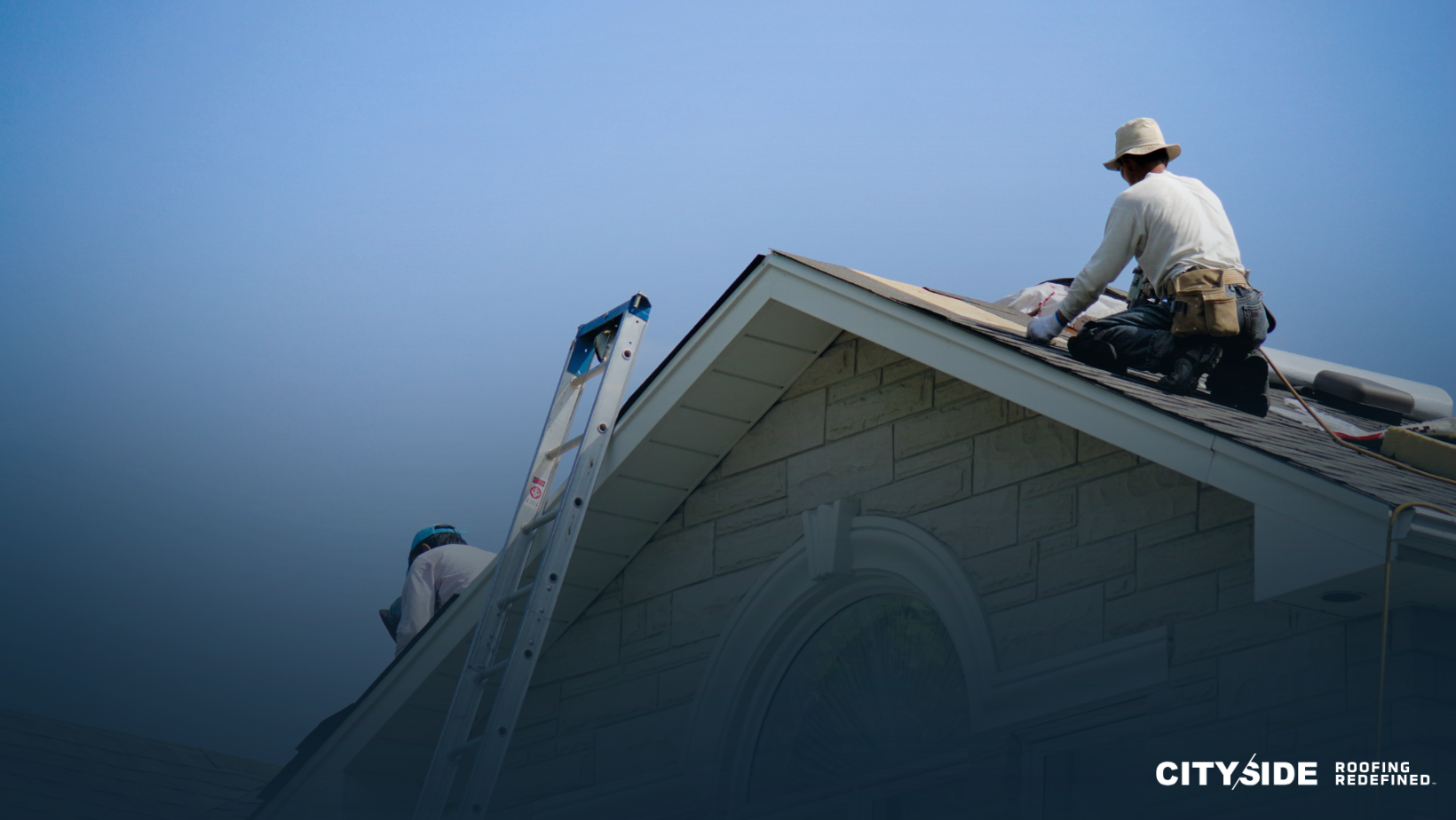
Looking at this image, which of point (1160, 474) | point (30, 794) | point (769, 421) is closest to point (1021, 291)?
point (769, 421)

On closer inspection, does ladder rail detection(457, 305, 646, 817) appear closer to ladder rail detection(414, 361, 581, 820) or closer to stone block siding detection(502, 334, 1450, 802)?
ladder rail detection(414, 361, 581, 820)

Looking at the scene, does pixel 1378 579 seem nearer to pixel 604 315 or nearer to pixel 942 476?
pixel 942 476

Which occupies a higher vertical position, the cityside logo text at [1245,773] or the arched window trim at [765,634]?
the arched window trim at [765,634]

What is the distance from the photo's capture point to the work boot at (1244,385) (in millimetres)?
4949

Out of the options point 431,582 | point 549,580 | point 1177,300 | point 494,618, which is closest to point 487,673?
point 494,618

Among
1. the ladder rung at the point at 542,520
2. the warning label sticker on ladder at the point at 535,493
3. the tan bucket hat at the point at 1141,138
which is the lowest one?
the ladder rung at the point at 542,520

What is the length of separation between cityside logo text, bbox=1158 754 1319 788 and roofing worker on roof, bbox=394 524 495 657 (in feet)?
15.3

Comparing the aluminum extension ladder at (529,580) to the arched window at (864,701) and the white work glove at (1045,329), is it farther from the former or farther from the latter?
the white work glove at (1045,329)

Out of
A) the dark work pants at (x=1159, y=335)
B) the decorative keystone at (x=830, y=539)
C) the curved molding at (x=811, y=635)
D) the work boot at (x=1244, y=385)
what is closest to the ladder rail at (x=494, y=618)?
the curved molding at (x=811, y=635)

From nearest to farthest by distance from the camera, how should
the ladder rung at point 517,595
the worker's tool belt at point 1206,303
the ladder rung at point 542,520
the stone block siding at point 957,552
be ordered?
the stone block siding at point 957,552 < the worker's tool belt at point 1206,303 < the ladder rung at point 517,595 < the ladder rung at point 542,520

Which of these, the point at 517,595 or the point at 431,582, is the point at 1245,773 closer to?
the point at 517,595

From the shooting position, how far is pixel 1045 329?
17.4ft

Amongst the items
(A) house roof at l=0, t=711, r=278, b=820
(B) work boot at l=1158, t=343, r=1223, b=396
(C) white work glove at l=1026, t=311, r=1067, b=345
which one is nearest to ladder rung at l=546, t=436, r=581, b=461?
(C) white work glove at l=1026, t=311, r=1067, b=345

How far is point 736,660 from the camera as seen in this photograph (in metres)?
6.11
